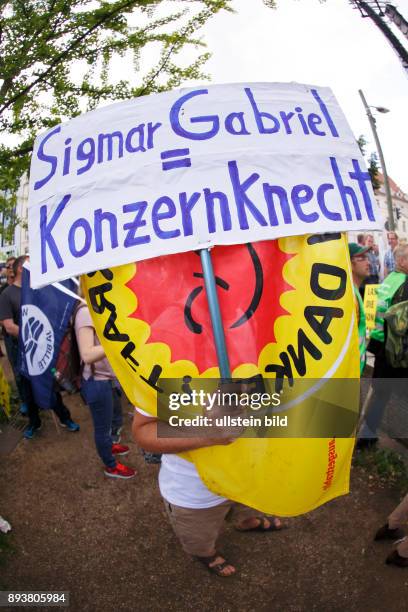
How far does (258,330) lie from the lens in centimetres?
163

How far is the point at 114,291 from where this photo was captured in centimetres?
163

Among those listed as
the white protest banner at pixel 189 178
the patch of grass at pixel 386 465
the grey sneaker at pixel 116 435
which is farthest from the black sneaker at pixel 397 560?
the grey sneaker at pixel 116 435

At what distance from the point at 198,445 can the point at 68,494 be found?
230 centimetres

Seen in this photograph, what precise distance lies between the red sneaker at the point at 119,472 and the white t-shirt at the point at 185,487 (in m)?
1.61

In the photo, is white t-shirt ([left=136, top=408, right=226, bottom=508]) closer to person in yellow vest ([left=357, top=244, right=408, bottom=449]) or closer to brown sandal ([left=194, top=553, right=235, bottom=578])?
brown sandal ([left=194, top=553, right=235, bottom=578])

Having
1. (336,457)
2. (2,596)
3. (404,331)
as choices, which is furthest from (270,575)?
(404,331)

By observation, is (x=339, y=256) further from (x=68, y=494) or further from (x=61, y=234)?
(x=68, y=494)

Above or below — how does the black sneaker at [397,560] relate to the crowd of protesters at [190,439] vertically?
below

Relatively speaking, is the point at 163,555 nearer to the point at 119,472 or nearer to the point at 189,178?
the point at 119,472

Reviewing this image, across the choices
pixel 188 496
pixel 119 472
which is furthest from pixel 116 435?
pixel 188 496

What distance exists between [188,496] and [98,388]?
4.70ft

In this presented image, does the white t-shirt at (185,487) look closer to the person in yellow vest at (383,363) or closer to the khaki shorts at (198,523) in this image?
the khaki shorts at (198,523)

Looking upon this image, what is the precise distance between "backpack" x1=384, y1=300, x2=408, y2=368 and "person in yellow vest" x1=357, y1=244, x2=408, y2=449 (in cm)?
28
